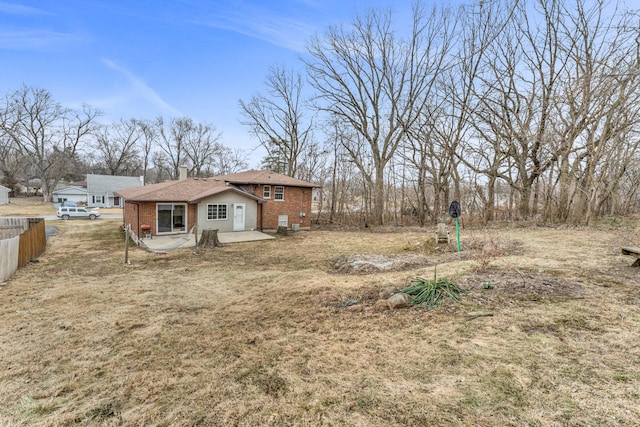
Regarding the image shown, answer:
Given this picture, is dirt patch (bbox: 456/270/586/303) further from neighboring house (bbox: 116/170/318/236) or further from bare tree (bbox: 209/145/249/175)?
bare tree (bbox: 209/145/249/175)

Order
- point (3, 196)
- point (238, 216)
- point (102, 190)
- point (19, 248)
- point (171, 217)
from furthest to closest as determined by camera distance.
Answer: point (102, 190) < point (3, 196) < point (238, 216) < point (171, 217) < point (19, 248)

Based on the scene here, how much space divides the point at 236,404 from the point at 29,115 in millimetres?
52692

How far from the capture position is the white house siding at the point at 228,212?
15188mm

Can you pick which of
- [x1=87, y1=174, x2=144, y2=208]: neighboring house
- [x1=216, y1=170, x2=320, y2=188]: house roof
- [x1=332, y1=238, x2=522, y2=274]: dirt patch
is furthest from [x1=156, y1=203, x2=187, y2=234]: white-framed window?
[x1=87, y1=174, x2=144, y2=208]: neighboring house

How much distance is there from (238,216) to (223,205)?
1.08 meters

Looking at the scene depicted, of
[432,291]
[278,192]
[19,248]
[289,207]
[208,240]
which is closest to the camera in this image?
[432,291]

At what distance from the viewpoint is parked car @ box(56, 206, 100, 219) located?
2328cm

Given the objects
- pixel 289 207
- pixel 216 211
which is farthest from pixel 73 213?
pixel 289 207

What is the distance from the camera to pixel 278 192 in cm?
1797

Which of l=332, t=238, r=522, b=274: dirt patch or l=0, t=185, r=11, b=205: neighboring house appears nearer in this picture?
l=332, t=238, r=522, b=274: dirt patch

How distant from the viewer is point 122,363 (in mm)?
3473

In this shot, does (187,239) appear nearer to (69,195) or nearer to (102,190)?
(102,190)

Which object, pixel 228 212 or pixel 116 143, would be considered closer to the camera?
pixel 228 212

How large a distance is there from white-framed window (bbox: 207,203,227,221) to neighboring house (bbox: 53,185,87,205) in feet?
108
